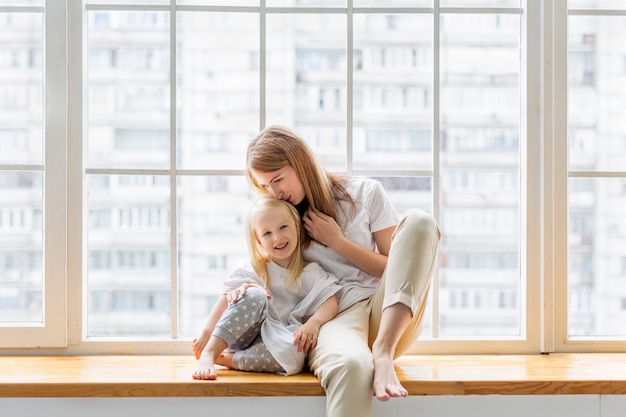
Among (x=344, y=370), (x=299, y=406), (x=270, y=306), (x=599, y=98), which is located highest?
(x=599, y=98)

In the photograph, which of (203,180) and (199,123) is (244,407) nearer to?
(203,180)

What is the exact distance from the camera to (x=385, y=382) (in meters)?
1.67

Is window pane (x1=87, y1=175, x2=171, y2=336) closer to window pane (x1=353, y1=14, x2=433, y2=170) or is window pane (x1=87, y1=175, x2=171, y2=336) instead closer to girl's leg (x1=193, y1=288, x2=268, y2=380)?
girl's leg (x1=193, y1=288, x2=268, y2=380)

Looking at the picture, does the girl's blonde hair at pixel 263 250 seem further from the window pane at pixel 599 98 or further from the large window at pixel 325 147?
the window pane at pixel 599 98

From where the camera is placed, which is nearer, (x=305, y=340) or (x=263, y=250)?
(x=305, y=340)

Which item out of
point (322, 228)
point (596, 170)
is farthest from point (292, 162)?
point (596, 170)

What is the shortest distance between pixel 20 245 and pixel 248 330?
84 centimetres

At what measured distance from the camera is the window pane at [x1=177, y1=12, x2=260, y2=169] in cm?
225

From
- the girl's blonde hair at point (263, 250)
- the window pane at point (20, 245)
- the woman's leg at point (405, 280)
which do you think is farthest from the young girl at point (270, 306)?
the window pane at point (20, 245)

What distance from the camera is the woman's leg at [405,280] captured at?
1779 millimetres

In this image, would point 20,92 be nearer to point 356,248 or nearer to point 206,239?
point 206,239

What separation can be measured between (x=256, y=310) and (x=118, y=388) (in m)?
0.40

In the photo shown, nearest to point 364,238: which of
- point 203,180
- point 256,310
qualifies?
point 256,310

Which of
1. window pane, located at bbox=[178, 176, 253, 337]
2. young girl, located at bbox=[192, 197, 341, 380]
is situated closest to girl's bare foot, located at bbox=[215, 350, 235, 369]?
young girl, located at bbox=[192, 197, 341, 380]
